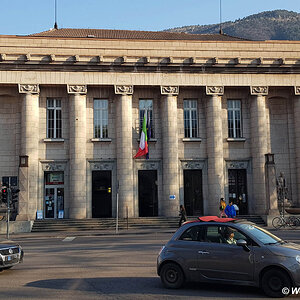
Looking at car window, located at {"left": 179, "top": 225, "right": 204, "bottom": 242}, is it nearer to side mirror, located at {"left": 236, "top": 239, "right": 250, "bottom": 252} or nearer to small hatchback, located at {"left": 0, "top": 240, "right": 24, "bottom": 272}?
side mirror, located at {"left": 236, "top": 239, "right": 250, "bottom": 252}

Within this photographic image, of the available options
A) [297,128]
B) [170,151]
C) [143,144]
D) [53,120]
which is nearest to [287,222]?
[297,128]

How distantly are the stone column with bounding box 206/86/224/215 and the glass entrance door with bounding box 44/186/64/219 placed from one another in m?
11.1

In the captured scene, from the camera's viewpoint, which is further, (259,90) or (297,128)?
(297,128)

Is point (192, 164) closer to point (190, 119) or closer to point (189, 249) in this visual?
point (190, 119)

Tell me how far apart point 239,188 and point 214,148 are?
3.93 metres

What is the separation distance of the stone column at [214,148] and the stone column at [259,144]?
2.62 metres

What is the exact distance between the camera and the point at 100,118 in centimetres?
3600

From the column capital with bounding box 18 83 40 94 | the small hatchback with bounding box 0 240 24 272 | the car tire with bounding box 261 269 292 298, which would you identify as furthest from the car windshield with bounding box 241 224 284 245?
the column capital with bounding box 18 83 40 94

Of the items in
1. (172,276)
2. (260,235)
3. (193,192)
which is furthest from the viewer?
(193,192)

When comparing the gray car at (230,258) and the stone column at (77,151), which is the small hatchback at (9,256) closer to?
the gray car at (230,258)

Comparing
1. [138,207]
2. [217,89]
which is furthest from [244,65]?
[138,207]

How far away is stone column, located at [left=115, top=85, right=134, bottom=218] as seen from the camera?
34.5 metres

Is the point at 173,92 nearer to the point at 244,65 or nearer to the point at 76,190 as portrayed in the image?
the point at 244,65

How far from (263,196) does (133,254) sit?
2021cm
